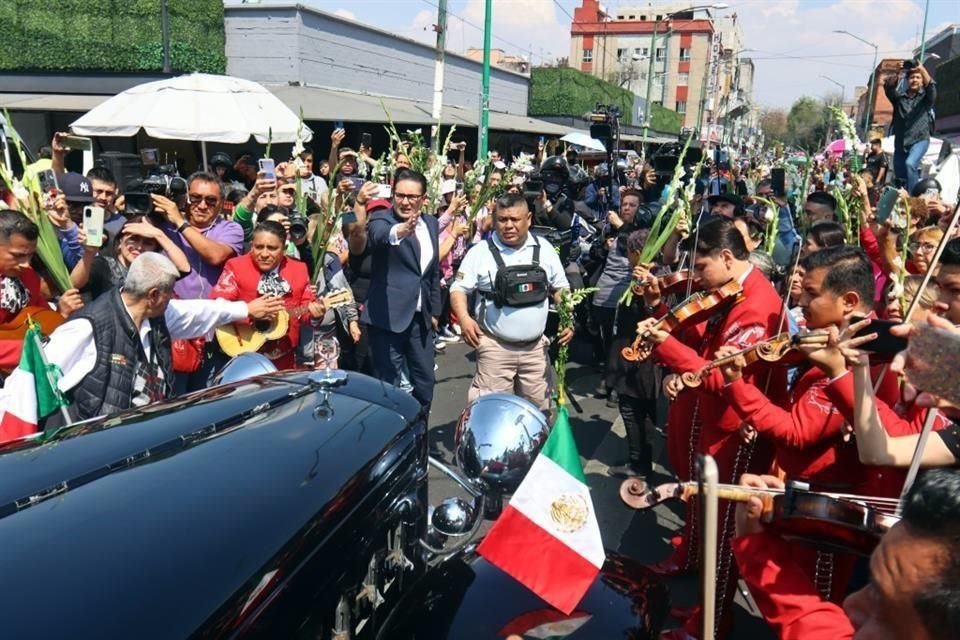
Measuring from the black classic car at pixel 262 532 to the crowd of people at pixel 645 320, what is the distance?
17.0 inches

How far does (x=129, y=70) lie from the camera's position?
15.5 m

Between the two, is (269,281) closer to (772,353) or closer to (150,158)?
(772,353)

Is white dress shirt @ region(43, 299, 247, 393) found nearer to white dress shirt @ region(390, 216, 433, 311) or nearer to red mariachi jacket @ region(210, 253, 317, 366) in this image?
red mariachi jacket @ region(210, 253, 317, 366)

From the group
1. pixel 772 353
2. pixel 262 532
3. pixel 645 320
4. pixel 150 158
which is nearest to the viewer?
pixel 262 532

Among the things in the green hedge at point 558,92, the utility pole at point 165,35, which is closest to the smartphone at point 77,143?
the utility pole at point 165,35

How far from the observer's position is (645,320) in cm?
353

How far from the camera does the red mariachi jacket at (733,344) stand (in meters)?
3.14

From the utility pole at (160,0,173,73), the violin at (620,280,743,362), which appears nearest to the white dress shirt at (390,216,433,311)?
the violin at (620,280,743,362)

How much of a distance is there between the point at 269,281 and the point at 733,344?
253 cm

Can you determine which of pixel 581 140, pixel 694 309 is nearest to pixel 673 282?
pixel 694 309

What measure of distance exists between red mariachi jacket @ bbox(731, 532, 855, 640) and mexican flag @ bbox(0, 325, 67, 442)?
7.70 feet

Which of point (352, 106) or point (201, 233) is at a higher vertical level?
point (352, 106)

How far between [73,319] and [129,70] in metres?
14.8

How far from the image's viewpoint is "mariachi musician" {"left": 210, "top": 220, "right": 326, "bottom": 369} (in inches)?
165
